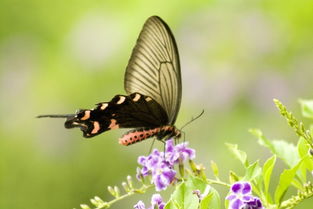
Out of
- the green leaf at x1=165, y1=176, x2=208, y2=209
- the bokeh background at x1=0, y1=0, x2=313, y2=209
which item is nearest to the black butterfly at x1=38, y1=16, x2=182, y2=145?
the green leaf at x1=165, y1=176, x2=208, y2=209

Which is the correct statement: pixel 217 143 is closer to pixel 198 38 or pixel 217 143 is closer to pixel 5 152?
pixel 198 38

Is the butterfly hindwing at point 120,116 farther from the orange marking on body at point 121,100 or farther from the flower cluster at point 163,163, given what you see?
the flower cluster at point 163,163

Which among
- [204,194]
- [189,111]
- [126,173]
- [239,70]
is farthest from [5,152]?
[204,194]

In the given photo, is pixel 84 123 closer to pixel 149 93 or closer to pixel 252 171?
pixel 149 93

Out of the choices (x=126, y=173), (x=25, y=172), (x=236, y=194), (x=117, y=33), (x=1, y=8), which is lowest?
(x=236, y=194)

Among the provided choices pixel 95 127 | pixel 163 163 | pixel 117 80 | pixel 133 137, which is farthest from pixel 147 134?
pixel 117 80

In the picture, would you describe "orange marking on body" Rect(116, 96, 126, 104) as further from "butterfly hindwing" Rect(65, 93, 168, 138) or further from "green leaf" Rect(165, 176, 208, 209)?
"green leaf" Rect(165, 176, 208, 209)
